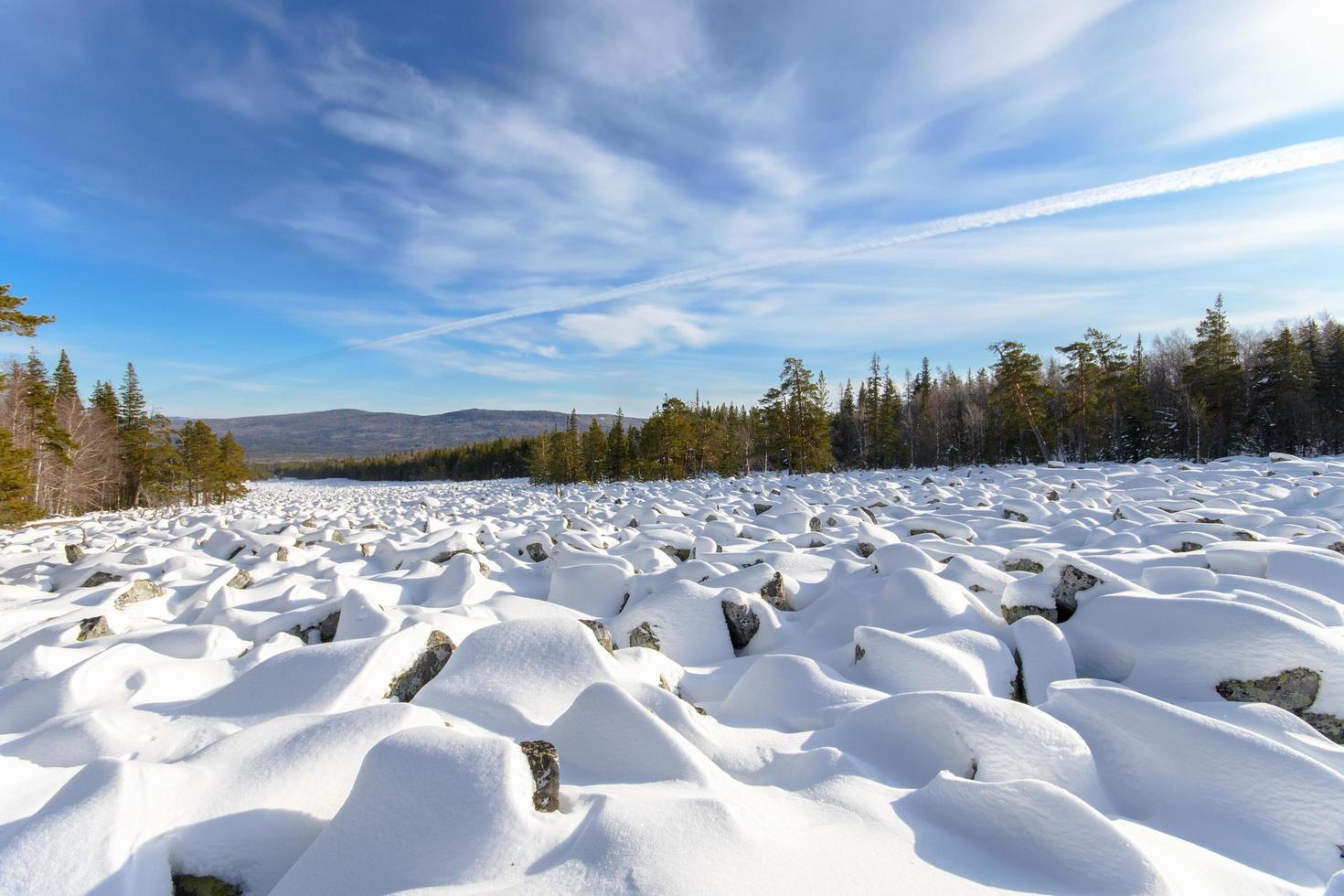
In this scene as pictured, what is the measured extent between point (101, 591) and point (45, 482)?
35.5 metres

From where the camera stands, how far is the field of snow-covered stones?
1499 millimetres

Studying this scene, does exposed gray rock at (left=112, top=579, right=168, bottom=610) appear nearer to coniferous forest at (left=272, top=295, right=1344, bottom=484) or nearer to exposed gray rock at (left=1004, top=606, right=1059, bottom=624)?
exposed gray rock at (left=1004, top=606, right=1059, bottom=624)

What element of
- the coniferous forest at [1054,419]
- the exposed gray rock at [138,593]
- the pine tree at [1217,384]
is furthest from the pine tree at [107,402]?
the pine tree at [1217,384]

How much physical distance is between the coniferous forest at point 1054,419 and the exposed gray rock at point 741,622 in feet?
114

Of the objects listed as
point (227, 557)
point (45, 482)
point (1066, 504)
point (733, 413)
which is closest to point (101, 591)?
point (227, 557)

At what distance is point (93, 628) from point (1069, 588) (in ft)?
22.4

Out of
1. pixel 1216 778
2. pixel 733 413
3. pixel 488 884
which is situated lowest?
pixel 1216 778

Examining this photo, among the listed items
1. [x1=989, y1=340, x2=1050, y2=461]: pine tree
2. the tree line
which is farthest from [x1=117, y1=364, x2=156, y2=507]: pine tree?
[x1=989, y1=340, x2=1050, y2=461]: pine tree

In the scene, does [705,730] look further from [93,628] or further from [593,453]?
[593,453]

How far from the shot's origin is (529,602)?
4.60 m

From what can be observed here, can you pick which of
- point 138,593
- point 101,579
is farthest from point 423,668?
point 101,579

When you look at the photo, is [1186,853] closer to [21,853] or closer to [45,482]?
[21,853]

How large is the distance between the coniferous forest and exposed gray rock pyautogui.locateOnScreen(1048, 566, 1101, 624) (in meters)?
33.9

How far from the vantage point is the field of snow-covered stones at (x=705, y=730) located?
150 cm
